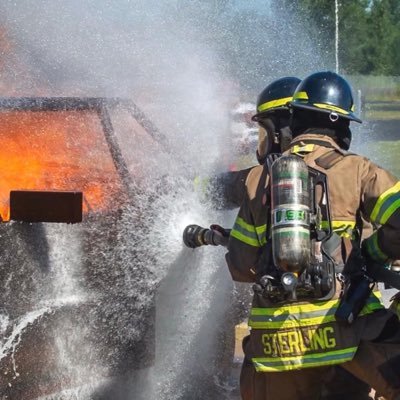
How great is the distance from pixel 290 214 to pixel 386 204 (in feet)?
1.29

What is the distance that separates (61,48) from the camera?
6.52 meters

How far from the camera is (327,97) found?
3.11 meters

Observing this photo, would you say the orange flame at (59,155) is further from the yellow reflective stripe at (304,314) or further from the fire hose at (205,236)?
the yellow reflective stripe at (304,314)

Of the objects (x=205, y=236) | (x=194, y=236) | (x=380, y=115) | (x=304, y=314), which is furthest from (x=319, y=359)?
(x=380, y=115)

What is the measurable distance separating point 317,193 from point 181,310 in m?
1.79

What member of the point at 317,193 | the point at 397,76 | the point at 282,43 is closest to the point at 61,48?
the point at 317,193

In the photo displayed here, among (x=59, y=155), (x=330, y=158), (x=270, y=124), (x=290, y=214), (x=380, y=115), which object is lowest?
(x=290, y=214)

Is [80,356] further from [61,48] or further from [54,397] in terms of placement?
[61,48]

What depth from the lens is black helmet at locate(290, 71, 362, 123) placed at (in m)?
3.10

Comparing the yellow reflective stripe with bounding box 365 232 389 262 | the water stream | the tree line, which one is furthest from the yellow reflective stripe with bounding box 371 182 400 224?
the tree line

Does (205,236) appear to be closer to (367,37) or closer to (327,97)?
(327,97)

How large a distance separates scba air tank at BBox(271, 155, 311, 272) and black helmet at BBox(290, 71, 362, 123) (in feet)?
1.55

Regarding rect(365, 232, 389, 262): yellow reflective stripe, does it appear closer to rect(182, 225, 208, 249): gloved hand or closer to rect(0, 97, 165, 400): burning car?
rect(182, 225, 208, 249): gloved hand

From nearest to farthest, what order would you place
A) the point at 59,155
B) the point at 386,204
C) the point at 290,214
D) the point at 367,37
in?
the point at 290,214 → the point at 386,204 → the point at 59,155 → the point at 367,37
